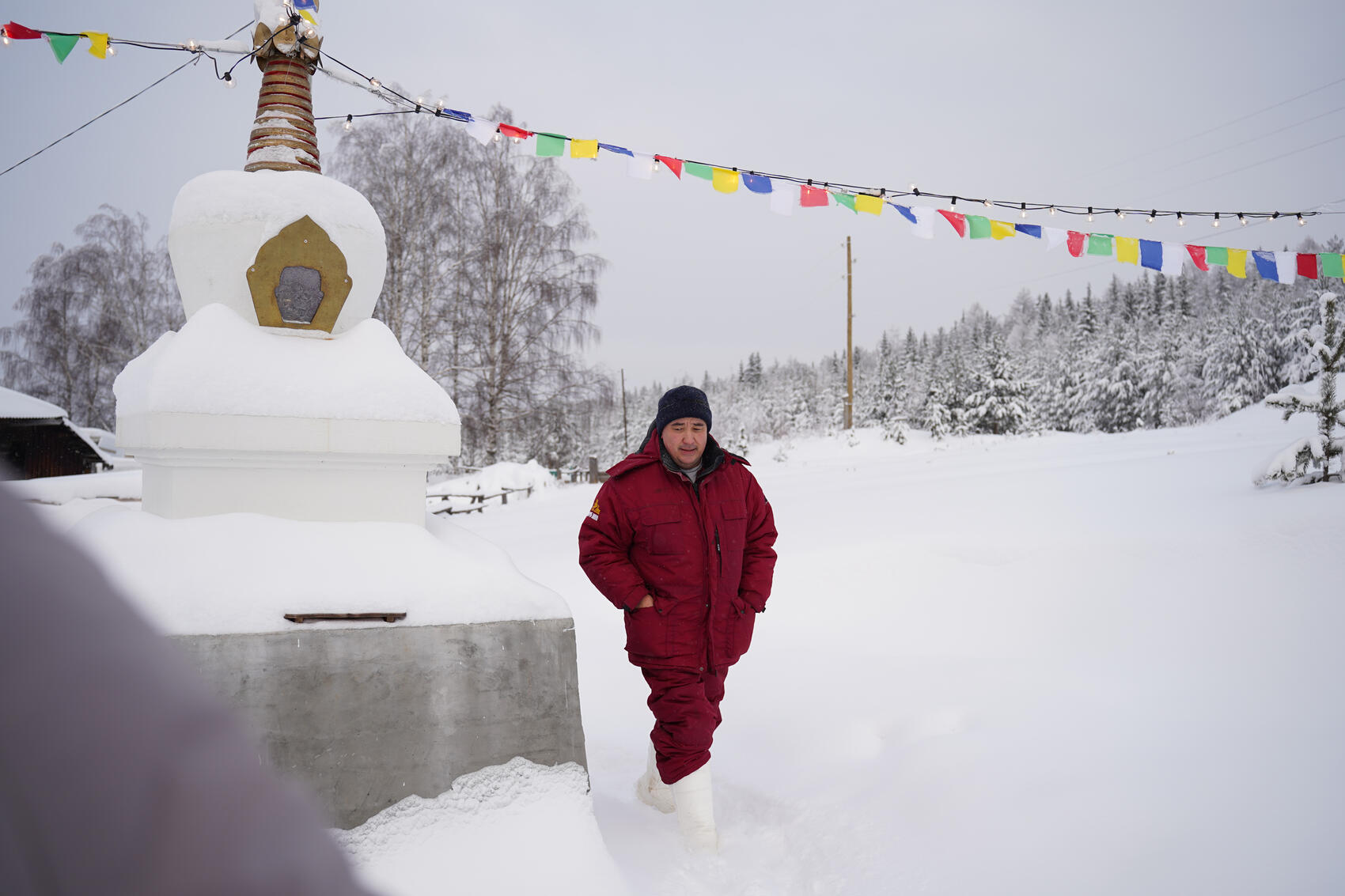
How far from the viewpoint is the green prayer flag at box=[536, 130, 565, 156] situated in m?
5.54

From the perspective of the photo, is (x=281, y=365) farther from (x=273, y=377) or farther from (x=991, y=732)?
(x=991, y=732)

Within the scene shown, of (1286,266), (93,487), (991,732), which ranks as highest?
(1286,266)

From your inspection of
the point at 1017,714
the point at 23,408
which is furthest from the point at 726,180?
the point at 23,408

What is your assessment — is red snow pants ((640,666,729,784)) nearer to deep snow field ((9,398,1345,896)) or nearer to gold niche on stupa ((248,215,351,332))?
deep snow field ((9,398,1345,896))

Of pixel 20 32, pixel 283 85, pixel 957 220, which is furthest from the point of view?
pixel 957 220

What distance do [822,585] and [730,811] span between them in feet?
10.8

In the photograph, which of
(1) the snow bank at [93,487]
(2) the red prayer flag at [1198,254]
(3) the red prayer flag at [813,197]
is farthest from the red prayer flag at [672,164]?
(1) the snow bank at [93,487]

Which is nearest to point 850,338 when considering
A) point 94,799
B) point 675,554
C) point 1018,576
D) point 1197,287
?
point 1018,576

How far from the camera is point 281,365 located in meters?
2.94

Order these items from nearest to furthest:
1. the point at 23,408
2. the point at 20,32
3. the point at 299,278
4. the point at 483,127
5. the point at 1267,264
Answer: the point at 299,278 → the point at 20,32 → the point at 483,127 → the point at 1267,264 → the point at 23,408

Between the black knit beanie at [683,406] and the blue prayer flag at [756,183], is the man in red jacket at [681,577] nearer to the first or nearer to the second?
the black knit beanie at [683,406]

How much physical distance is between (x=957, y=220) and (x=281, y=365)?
5.78 metres

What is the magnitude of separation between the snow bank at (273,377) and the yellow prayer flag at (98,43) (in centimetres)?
Answer: 249

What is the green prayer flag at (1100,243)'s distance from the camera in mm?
6773
